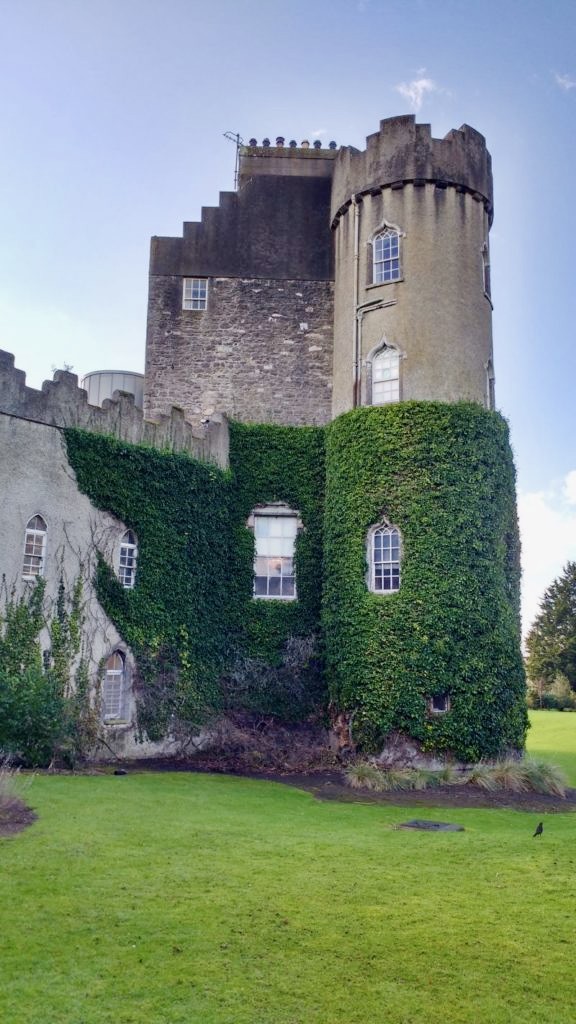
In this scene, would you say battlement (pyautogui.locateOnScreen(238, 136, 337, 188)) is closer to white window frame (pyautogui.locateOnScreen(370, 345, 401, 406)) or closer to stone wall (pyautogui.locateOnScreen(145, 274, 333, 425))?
stone wall (pyautogui.locateOnScreen(145, 274, 333, 425))

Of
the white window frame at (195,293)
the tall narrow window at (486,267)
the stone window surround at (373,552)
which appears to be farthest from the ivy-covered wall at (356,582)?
the white window frame at (195,293)

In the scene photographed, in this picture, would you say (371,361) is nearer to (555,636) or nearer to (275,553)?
(275,553)

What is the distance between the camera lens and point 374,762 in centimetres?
2073

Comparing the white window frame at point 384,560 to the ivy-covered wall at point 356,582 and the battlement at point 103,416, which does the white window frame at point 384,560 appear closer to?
the ivy-covered wall at point 356,582

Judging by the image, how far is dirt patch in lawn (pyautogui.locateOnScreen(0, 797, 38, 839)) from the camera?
1121 centimetres

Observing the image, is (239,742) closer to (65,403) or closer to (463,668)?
(463,668)

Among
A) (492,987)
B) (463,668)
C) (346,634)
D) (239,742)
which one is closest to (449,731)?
(463,668)

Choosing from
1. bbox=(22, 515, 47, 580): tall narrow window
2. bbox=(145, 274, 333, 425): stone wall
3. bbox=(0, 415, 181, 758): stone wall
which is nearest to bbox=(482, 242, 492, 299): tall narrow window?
bbox=(145, 274, 333, 425): stone wall

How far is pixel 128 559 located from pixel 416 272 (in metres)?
11.5

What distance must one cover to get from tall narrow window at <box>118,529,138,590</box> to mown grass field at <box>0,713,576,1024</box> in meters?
8.45

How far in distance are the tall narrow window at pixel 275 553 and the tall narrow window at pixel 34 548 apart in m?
6.98

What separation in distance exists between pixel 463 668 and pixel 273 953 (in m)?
13.7

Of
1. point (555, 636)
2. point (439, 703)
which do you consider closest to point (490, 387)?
point (439, 703)

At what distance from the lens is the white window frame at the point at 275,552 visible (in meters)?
24.5
